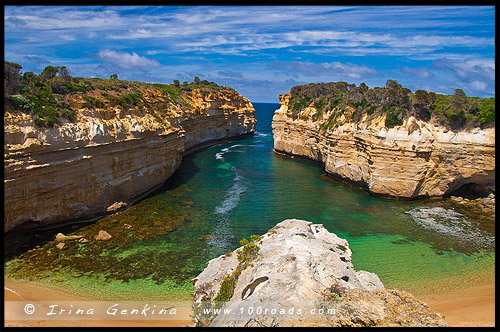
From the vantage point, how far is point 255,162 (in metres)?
43.0

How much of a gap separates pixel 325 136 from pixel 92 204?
24333 millimetres

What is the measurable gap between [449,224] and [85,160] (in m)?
23.0

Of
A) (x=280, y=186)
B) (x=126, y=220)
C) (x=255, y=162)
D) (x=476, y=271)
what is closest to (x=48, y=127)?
(x=126, y=220)

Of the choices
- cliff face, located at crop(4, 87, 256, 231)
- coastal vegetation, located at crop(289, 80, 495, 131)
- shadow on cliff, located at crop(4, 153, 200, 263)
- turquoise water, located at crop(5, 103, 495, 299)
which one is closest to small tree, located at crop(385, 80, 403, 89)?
coastal vegetation, located at crop(289, 80, 495, 131)

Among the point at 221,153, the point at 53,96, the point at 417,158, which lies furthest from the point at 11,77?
the point at 221,153

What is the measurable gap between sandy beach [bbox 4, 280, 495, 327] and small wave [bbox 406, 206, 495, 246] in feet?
18.8

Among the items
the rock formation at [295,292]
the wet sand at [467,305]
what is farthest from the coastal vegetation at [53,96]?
the wet sand at [467,305]

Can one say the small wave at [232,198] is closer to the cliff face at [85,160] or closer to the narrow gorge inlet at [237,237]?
the narrow gorge inlet at [237,237]

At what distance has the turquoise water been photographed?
15898 millimetres

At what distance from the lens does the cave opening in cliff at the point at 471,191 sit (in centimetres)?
2755

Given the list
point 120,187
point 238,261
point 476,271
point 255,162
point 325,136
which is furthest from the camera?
point 255,162

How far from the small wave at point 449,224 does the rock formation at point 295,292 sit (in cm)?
1150

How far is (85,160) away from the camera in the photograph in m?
21.5

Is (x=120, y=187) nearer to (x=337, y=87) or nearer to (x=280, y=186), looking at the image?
(x=280, y=186)
